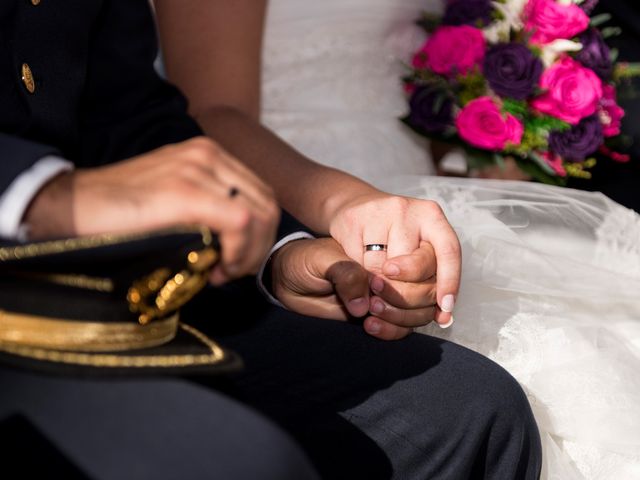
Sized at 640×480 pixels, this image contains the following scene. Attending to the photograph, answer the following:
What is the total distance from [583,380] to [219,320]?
0.43 meters

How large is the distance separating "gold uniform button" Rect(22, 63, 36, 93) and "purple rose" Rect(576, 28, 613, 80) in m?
1.07

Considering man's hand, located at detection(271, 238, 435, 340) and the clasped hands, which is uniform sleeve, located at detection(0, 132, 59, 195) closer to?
the clasped hands

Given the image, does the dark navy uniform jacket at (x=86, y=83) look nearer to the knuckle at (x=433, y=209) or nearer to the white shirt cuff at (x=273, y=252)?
the white shirt cuff at (x=273, y=252)

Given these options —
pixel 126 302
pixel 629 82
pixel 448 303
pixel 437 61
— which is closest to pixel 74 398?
pixel 126 302

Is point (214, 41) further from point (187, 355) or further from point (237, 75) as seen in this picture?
point (187, 355)

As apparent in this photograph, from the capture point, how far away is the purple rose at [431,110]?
1.64 meters

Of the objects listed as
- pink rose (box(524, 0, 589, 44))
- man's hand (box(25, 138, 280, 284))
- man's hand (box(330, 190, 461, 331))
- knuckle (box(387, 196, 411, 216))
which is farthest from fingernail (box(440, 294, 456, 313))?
pink rose (box(524, 0, 589, 44))

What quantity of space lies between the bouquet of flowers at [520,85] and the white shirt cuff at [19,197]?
104 centimetres

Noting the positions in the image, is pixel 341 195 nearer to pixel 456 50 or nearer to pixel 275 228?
pixel 275 228

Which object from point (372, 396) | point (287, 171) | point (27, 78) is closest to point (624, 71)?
point (287, 171)

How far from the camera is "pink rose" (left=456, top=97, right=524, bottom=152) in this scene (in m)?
1.59

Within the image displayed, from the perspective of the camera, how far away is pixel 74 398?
0.63 metres

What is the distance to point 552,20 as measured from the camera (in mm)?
1587

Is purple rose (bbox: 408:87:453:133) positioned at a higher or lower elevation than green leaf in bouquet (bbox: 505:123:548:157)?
higher
